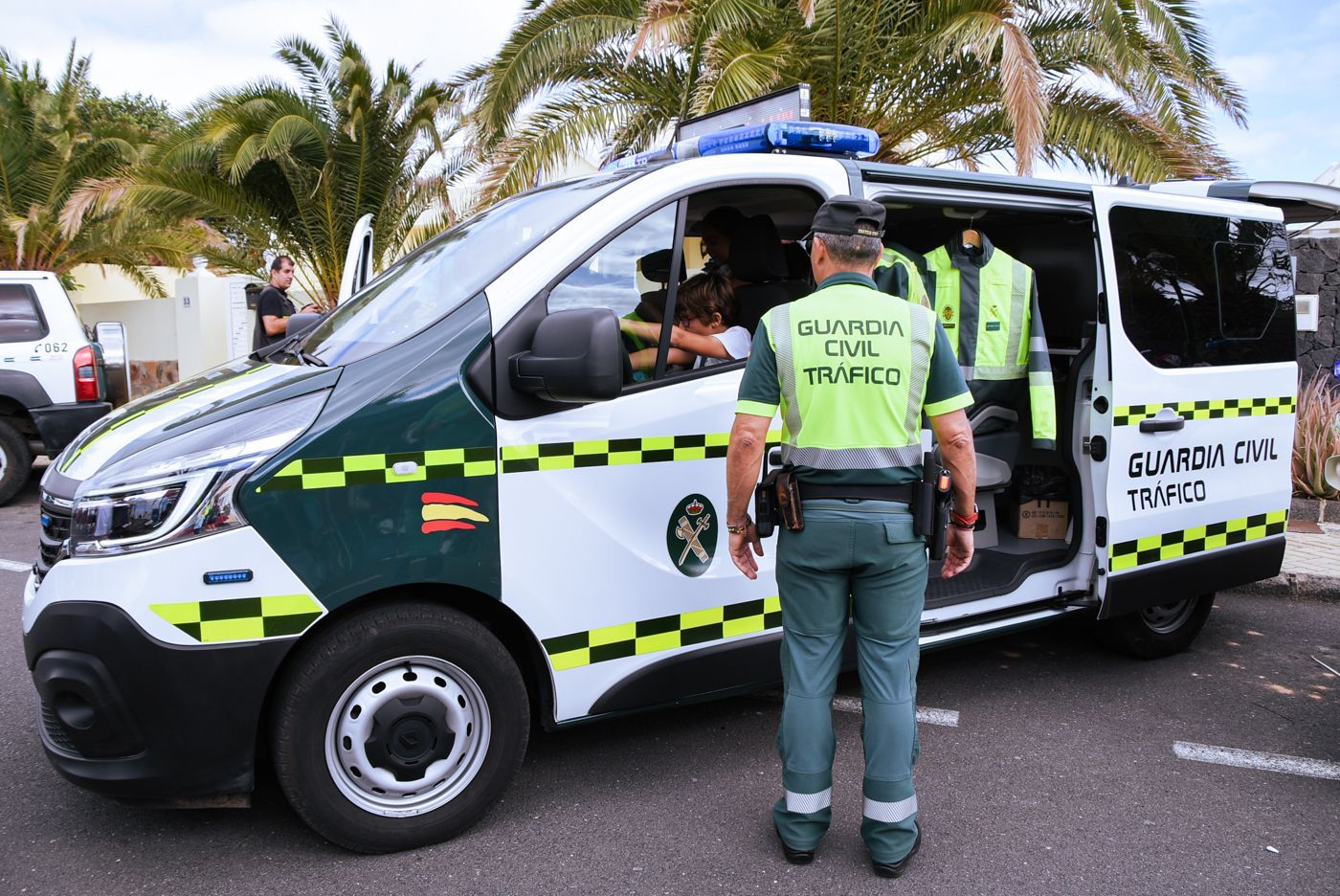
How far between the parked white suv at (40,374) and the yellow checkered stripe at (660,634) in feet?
22.6

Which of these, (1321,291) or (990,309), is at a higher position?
(1321,291)

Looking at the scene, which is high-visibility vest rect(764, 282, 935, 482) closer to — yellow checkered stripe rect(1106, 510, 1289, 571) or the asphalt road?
the asphalt road

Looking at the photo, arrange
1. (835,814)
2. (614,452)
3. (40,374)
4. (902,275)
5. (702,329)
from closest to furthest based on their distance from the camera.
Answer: (614,452) → (835,814) → (702,329) → (902,275) → (40,374)

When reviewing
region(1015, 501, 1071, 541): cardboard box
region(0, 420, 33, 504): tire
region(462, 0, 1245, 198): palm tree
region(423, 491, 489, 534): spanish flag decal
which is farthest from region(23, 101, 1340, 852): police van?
region(0, 420, 33, 504): tire

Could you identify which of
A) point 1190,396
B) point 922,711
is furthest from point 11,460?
point 1190,396

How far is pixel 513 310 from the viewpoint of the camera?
3.07m

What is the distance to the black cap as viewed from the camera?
9.68ft

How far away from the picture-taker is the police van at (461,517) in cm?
272

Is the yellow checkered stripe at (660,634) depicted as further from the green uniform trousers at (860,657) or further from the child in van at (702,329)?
the child in van at (702,329)

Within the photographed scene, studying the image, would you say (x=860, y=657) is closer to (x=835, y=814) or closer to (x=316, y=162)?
(x=835, y=814)

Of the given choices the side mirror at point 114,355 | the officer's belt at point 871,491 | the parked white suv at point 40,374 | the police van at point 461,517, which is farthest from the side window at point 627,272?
the side mirror at point 114,355

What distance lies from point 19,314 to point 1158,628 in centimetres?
849

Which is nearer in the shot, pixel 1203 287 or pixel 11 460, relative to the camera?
pixel 1203 287

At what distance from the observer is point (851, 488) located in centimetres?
291
